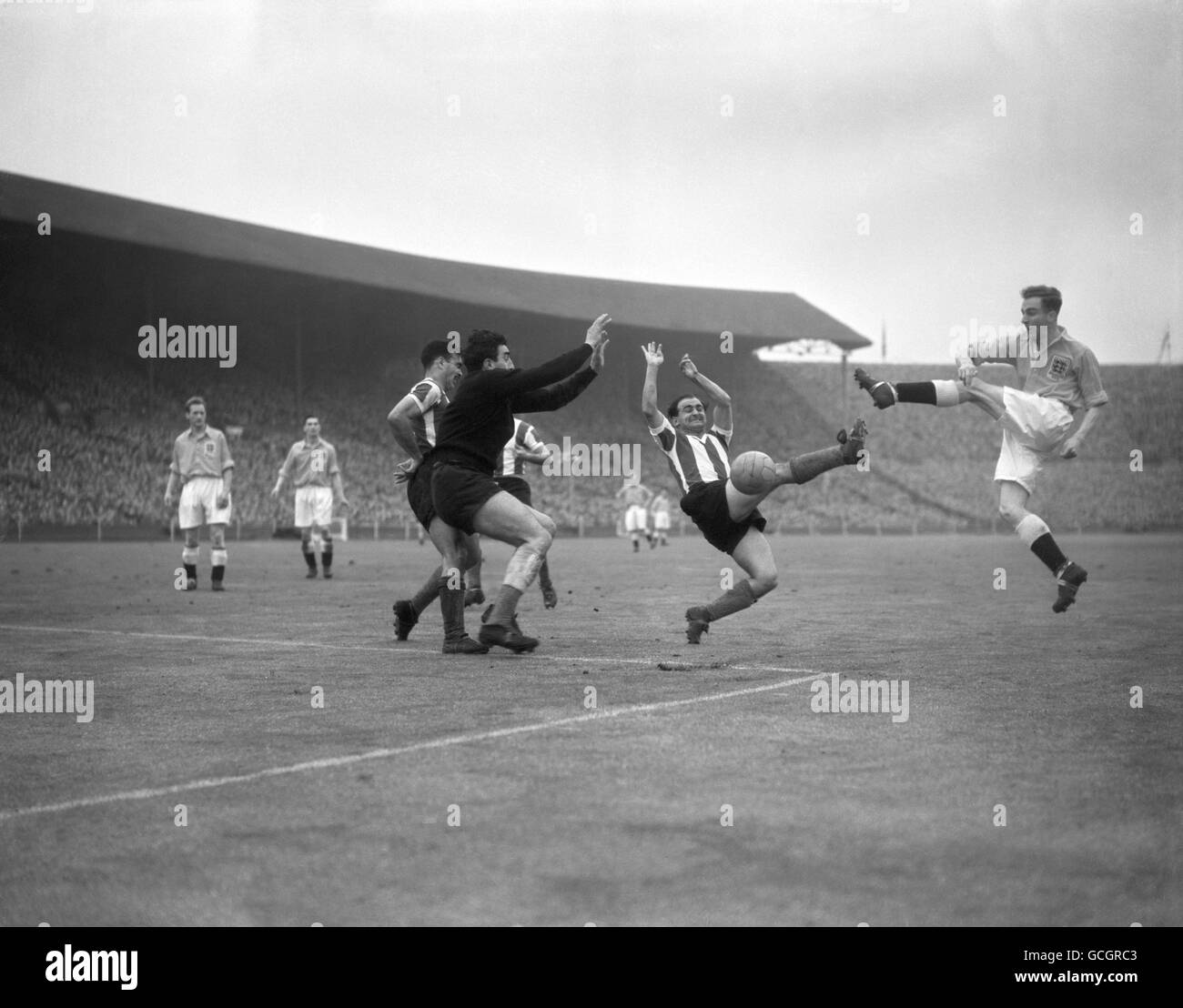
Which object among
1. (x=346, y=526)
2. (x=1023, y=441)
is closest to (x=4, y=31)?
(x=346, y=526)

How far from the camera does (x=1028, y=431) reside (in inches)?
368

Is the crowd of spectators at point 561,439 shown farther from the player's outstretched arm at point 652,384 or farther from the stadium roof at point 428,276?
the player's outstretched arm at point 652,384

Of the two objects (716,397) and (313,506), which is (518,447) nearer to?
(716,397)

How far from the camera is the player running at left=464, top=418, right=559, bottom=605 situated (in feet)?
41.3

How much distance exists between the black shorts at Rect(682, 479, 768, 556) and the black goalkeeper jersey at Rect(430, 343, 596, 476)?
1.23 m

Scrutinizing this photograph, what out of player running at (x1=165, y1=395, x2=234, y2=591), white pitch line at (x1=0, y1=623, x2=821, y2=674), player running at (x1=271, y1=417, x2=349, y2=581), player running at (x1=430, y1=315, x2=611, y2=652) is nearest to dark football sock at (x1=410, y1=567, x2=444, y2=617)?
white pitch line at (x1=0, y1=623, x2=821, y2=674)

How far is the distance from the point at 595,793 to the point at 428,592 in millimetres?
5754

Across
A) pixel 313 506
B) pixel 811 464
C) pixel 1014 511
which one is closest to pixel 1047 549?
pixel 1014 511

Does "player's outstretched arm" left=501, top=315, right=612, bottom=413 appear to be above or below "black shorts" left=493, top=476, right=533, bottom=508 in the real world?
above

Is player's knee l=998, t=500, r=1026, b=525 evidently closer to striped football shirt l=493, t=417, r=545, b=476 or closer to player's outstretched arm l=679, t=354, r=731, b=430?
player's outstretched arm l=679, t=354, r=731, b=430

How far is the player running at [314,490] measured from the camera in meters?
20.2

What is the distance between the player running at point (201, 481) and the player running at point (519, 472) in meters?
4.87

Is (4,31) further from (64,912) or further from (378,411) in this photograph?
(64,912)

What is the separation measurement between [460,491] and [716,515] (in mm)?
1786
